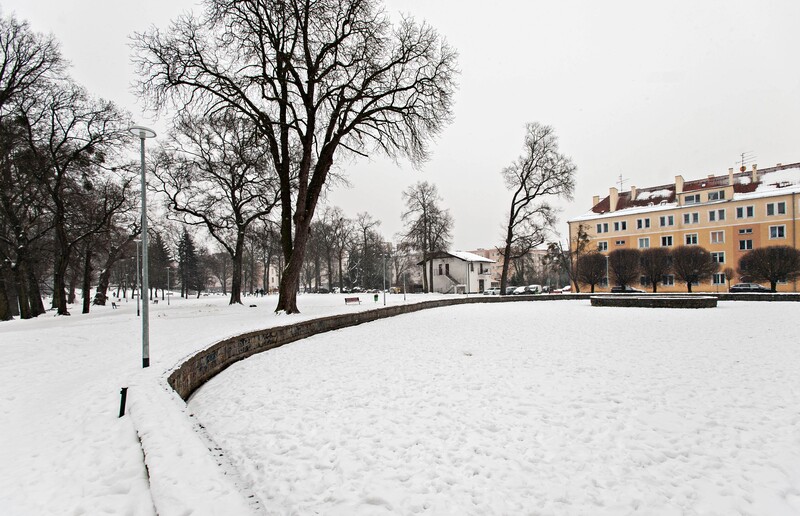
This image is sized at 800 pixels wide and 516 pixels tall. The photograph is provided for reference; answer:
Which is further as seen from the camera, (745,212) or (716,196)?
(716,196)

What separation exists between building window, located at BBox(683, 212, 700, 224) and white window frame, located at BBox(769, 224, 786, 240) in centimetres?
652

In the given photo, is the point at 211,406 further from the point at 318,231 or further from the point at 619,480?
the point at 318,231

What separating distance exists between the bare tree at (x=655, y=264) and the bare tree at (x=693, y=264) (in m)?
0.74

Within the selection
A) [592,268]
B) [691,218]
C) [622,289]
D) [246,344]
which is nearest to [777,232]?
[691,218]

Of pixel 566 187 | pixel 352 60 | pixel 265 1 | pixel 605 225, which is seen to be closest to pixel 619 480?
pixel 352 60

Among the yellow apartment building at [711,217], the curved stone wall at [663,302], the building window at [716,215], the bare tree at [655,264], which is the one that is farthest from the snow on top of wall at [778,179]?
the curved stone wall at [663,302]

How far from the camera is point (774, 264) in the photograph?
1312 inches

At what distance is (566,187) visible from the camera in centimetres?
3438

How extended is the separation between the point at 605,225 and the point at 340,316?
157 ft

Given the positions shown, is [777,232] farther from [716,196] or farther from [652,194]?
[652,194]

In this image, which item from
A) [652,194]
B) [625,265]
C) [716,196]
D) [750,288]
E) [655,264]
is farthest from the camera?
[652,194]

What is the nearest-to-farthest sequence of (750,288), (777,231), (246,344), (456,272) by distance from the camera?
(246,344)
(750,288)
(777,231)
(456,272)

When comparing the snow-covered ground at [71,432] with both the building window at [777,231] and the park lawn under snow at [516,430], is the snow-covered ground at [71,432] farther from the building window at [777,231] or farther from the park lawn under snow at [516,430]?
the building window at [777,231]

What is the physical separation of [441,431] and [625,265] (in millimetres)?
41307
